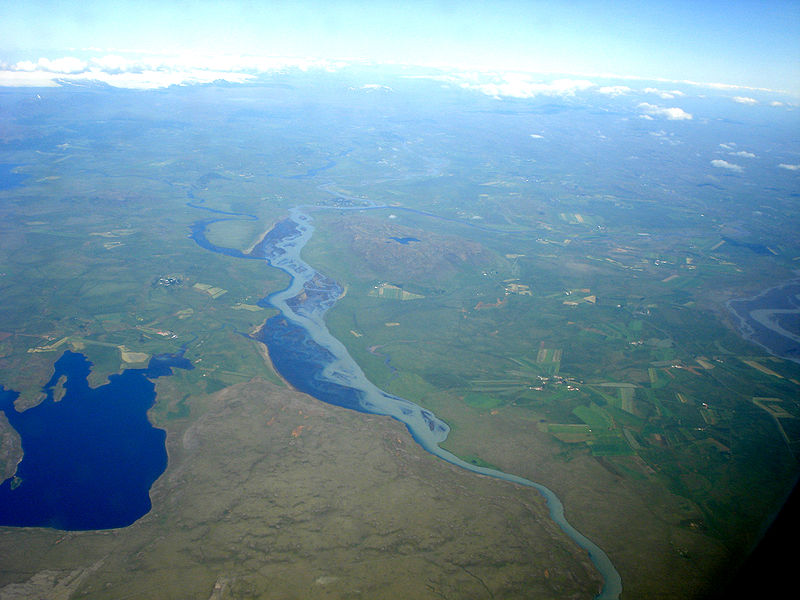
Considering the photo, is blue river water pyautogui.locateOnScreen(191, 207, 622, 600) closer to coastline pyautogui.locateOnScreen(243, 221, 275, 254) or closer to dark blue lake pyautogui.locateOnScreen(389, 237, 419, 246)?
coastline pyautogui.locateOnScreen(243, 221, 275, 254)

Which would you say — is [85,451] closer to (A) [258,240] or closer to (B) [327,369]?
(B) [327,369]

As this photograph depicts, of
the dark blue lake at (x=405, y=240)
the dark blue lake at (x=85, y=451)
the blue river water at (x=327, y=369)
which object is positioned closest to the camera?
the dark blue lake at (x=85, y=451)

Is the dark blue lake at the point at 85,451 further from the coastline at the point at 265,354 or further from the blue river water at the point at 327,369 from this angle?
the blue river water at the point at 327,369

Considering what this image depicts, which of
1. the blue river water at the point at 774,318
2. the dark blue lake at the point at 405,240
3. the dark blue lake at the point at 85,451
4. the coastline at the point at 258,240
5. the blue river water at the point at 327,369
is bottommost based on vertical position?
the dark blue lake at the point at 85,451

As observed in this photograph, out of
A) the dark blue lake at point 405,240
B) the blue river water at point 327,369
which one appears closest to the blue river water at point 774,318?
the blue river water at point 327,369

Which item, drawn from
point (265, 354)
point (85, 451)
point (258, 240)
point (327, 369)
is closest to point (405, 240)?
point (258, 240)

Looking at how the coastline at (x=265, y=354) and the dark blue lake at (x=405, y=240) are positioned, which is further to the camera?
the dark blue lake at (x=405, y=240)
